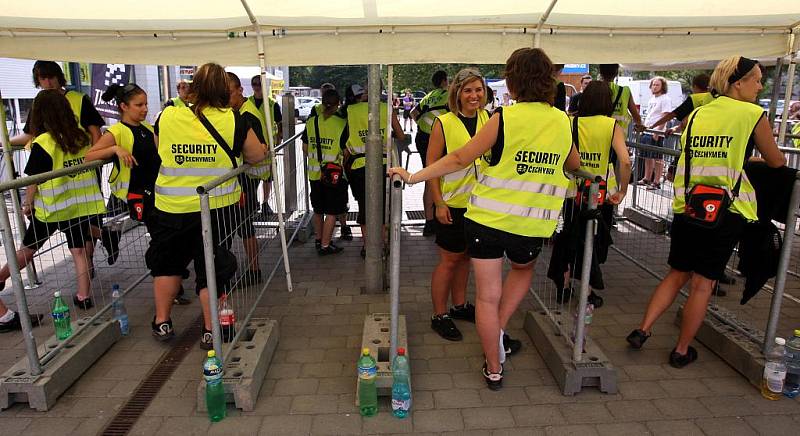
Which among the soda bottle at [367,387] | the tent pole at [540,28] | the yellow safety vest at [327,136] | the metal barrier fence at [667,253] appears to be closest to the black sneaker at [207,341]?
the soda bottle at [367,387]

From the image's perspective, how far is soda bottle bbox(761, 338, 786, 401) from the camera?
10.4 ft

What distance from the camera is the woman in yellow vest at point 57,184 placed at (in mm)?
3965

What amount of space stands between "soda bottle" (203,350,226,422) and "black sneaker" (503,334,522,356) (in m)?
1.85

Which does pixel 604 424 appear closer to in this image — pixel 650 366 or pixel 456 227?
pixel 650 366

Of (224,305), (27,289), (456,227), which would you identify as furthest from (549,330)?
(27,289)

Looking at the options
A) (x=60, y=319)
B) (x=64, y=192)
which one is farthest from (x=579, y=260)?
(x=64, y=192)

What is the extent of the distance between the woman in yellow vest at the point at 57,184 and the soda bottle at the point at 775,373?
4540 mm

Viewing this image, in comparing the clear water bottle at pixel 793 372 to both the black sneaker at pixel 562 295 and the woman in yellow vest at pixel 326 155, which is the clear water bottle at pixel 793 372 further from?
the woman in yellow vest at pixel 326 155

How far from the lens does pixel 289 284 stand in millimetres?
4906

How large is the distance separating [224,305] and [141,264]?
2.56 m

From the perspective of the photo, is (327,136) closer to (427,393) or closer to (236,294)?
(236,294)

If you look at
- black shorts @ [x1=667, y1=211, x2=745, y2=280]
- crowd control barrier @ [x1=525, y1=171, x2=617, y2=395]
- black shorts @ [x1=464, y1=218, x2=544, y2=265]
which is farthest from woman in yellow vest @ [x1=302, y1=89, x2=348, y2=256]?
black shorts @ [x1=667, y1=211, x2=745, y2=280]

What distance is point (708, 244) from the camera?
11.1 ft

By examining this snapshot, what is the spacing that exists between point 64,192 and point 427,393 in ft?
9.70
